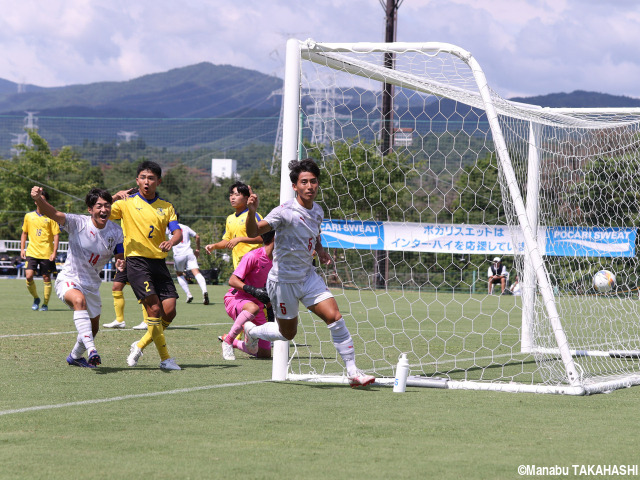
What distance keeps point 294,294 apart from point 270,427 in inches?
81.6

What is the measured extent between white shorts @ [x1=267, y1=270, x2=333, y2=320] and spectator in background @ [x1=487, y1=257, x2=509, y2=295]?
17766 millimetres

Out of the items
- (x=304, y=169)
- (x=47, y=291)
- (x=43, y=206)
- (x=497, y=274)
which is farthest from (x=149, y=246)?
(x=497, y=274)

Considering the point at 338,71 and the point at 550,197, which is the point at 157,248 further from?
the point at 550,197

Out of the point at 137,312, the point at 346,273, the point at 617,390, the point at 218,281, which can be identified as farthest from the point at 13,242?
the point at 617,390

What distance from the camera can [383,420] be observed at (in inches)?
226

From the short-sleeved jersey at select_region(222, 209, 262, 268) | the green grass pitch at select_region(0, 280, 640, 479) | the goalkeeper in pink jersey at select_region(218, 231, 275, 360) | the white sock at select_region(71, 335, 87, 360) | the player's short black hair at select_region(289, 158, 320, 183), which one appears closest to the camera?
the green grass pitch at select_region(0, 280, 640, 479)

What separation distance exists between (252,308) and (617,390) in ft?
13.1

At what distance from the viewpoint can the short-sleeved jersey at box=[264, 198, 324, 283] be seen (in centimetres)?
722

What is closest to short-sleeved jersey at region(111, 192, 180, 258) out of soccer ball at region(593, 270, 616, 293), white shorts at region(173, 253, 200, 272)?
soccer ball at region(593, 270, 616, 293)

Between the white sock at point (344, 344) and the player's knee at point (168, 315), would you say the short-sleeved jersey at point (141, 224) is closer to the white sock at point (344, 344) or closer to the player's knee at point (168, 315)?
the player's knee at point (168, 315)

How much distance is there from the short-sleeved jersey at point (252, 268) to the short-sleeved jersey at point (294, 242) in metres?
2.48

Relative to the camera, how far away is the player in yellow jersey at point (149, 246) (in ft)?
27.4

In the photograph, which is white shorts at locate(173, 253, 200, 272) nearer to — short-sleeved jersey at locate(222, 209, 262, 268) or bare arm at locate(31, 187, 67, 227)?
short-sleeved jersey at locate(222, 209, 262, 268)

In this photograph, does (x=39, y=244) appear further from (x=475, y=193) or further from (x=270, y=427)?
(x=270, y=427)
